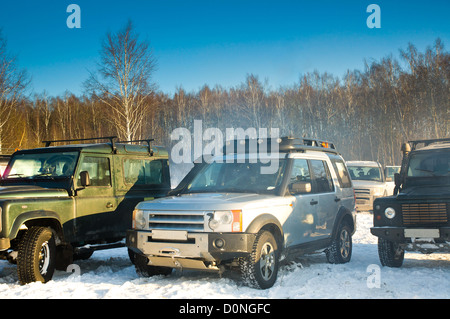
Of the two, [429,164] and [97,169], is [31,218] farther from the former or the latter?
[429,164]

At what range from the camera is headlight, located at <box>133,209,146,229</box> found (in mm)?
6229

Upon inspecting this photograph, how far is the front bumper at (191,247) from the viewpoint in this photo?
5.64m

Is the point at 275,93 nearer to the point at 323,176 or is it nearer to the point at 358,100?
the point at 358,100

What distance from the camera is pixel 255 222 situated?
19.2ft

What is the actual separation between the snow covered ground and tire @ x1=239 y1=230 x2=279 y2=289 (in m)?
0.12

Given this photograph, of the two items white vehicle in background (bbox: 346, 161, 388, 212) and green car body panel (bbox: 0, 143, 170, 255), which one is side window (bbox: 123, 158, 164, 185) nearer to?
green car body panel (bbox: 0, 143, 170, 255)

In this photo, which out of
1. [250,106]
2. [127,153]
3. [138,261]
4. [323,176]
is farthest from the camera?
[250,106]

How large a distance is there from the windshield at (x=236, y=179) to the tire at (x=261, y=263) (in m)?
0.87

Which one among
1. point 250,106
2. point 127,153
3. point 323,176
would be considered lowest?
point 323,176

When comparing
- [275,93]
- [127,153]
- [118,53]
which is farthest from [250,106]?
[127,153]

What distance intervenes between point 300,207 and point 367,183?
1257 centimetres

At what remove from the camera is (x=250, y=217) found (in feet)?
19.3

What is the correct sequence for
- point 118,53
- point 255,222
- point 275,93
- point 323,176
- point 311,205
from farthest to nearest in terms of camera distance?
point 275,93 → point 118,53 → point 323,176 → point 311,205 → point 255,222

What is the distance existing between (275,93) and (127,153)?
147ft
